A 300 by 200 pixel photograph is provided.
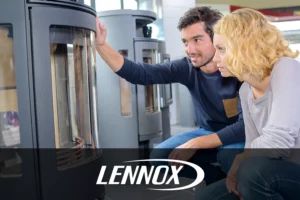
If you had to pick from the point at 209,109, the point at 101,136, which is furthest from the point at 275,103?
the point at 101,136

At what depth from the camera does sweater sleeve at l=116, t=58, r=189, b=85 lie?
5.08ft

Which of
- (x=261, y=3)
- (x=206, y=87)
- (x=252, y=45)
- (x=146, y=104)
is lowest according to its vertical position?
(x=146, y=104)

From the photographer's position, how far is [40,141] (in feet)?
3.52

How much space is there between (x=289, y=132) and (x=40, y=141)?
0.73m

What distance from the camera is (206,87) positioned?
156 centimetres

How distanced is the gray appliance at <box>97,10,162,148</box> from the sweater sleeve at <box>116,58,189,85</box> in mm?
757

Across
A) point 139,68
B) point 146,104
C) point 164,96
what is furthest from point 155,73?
point 164,96

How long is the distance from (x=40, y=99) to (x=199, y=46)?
769 millimetres

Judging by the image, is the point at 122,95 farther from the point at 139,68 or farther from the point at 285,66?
the point at 285,66

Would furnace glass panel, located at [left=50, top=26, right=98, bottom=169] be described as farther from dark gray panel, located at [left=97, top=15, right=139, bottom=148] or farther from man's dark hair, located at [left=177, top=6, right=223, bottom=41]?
dark gray panel, located at [left=97, top=15, right=139, bottom=148]

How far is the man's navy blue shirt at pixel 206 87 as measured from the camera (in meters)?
1.51

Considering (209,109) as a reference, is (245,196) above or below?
below

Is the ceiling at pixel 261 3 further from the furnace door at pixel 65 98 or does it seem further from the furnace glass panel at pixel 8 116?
the furnace glass panel at pixel 8 116

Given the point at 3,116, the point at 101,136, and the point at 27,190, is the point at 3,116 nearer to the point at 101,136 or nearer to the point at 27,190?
the point at 27,190
